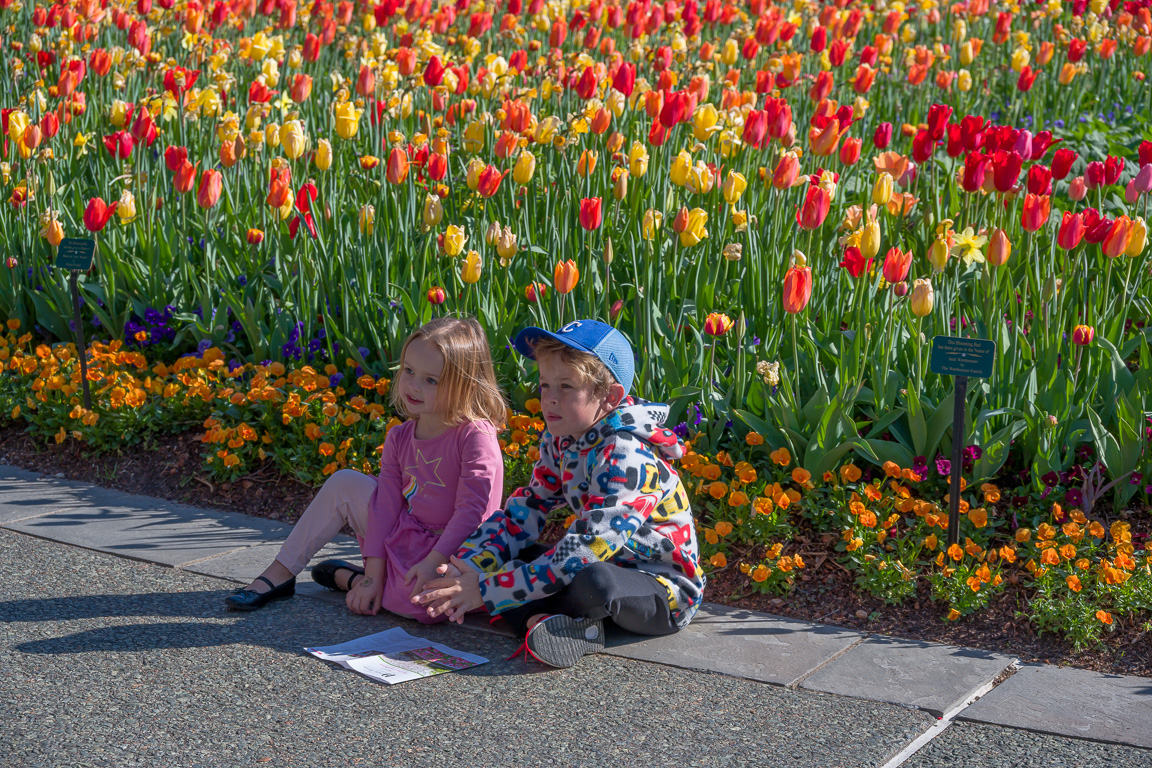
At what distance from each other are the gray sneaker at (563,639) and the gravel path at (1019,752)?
2.60ft

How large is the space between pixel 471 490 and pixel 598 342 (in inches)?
21.6

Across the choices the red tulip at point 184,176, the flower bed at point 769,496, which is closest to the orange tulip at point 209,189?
the red tulip at point 184,176

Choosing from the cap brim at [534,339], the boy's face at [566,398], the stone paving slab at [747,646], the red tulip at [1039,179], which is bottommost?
the stone paving slab at [747,646]

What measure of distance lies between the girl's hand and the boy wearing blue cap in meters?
0.25

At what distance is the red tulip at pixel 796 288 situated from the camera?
340 cm

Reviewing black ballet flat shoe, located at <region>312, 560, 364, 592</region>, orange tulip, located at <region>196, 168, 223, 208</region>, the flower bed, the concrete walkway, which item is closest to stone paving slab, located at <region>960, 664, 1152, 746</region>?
the concrete walkway

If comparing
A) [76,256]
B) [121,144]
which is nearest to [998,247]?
[76,256]

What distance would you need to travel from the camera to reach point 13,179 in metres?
5.67

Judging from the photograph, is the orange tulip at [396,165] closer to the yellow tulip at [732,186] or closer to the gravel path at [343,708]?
the yellow tulip at [732,186]

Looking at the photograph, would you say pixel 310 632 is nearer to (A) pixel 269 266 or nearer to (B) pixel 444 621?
(B) pixel 444 621

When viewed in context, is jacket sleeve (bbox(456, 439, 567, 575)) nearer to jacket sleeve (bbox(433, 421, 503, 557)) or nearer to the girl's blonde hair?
jacket sleeve (bbox(433, 421, 503, 557))

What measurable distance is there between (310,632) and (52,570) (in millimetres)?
905

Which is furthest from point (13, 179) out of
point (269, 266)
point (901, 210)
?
point (901, 210)

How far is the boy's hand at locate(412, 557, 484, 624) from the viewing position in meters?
2.83
